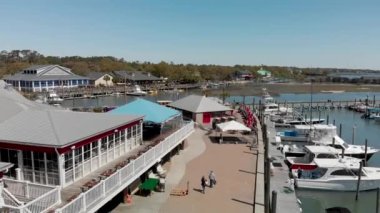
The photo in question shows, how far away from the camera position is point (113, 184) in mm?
15023

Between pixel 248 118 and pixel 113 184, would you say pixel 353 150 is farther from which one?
pixel 113 184

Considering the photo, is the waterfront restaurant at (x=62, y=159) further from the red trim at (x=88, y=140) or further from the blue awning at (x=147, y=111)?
the blue awning at (x=147, y=111)

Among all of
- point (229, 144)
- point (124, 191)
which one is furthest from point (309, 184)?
point (124, 191)

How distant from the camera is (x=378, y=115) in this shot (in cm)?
6100

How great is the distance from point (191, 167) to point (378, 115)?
49.2 m

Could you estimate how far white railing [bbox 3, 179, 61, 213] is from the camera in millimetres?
11430

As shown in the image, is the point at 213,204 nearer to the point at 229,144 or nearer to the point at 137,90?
the point at 229,144

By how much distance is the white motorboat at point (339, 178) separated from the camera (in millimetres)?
24516

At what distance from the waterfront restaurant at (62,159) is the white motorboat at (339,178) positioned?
12.6 m

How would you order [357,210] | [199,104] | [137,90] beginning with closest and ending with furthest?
[357,210], [199,104], [137,90]

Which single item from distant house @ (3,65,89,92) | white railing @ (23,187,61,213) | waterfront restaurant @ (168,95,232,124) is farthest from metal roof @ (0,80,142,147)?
distant house @ (3,65,89,92)

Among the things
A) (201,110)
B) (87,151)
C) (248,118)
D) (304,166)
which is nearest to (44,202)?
(87,151)

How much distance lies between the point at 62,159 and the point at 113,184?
231 centimetres

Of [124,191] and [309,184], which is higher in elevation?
[124,191]
